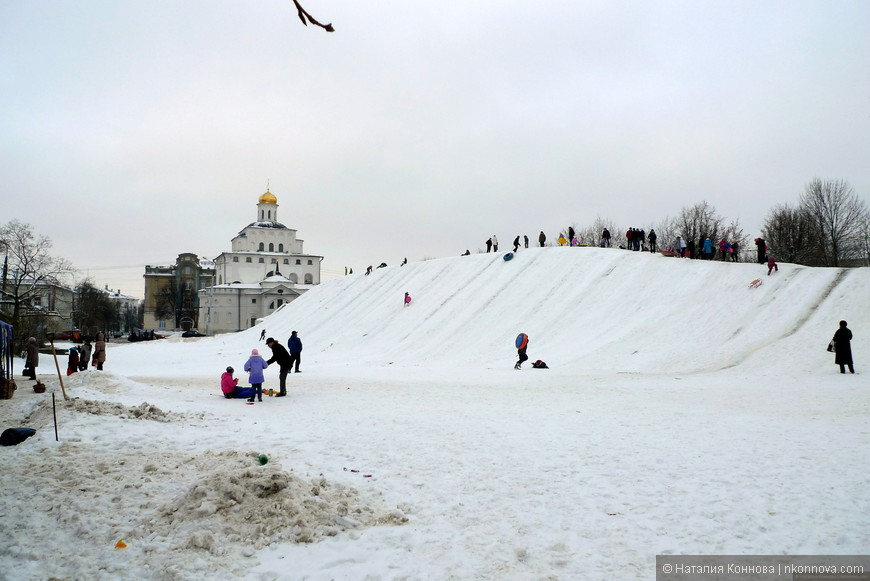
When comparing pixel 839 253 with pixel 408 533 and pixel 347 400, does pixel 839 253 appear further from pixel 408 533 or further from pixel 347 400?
pixel 408 533

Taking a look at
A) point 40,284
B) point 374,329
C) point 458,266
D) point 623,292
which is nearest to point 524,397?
point 623,292

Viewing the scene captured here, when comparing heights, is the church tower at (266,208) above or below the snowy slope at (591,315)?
above

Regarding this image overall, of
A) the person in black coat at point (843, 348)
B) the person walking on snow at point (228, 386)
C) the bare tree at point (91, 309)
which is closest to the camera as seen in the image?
the person walking on snow at point (228, 386)

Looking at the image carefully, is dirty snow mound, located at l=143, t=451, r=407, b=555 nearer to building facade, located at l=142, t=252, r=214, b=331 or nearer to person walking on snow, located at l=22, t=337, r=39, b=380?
person walking on snow, located at l=22, t=337, r=39, b=380

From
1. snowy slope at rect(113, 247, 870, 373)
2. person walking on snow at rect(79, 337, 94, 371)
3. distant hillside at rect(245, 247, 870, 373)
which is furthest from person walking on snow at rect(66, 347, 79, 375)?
distant hillside at rect(245, 247, 870, 373)

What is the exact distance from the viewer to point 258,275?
96.4 metres

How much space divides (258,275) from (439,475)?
94529 millimetres

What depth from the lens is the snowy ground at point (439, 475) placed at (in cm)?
504

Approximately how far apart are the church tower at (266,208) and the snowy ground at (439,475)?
90174mm

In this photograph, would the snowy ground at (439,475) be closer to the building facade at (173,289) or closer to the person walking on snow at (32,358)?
the person walking on snow at (32,358)

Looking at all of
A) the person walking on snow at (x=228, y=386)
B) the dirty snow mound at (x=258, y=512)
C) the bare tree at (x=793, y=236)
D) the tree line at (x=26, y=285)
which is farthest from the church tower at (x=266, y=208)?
the dirty snow mound at (x=258, y=512)

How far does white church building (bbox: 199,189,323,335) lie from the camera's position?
8412 centimetres

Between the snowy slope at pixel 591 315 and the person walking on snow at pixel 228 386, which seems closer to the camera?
the person walking on snow at pixel 228 386

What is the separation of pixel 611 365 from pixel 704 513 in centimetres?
1817
